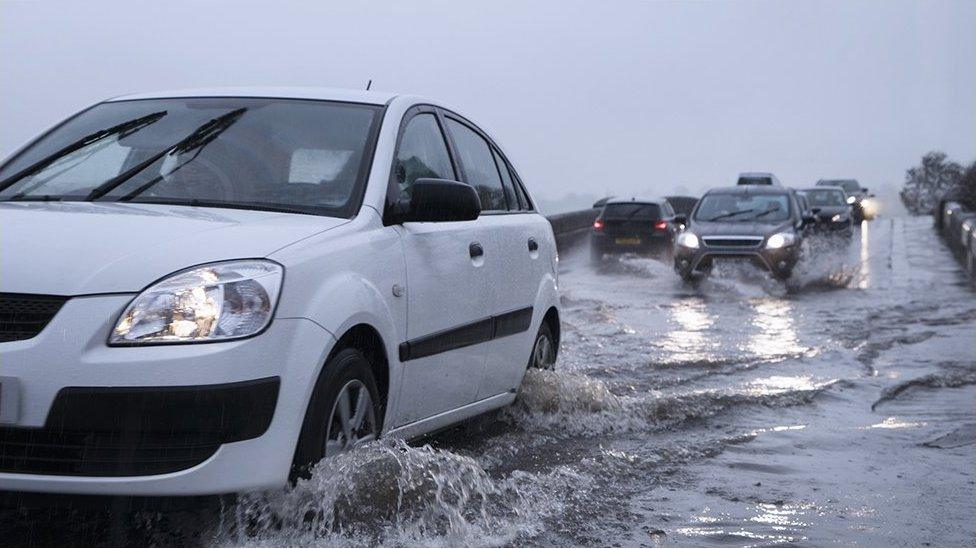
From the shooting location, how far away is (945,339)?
A: 13.7 metres

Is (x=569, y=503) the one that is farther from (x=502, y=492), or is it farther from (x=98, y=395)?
(x=98, y=395)

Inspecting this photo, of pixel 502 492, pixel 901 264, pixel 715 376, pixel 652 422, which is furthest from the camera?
pixel 901 264

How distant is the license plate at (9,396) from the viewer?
398 cm

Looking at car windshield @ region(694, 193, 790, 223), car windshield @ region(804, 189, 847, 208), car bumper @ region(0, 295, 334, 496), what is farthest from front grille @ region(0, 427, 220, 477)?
car windshield @ region(804, 189, 847, 208)

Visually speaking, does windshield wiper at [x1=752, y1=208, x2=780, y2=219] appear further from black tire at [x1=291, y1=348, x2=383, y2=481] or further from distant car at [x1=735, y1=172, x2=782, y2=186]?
distant car at [x1=735, y1=172, x2=782, y2=186]

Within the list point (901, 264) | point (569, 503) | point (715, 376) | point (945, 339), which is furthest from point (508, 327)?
point (901, 264)

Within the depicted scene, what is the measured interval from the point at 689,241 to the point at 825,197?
20.8 m

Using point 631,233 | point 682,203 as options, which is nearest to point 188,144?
point 631,233

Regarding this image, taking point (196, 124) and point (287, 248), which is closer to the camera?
point (287, 248)

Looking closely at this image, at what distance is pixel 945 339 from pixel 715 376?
4411 mm

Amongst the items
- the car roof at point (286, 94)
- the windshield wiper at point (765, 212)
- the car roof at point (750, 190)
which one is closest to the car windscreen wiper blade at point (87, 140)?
the car roof at point (286, 94)

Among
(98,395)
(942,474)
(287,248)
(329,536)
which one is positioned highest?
(287,248)

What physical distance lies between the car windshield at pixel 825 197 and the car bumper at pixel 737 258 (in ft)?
65.2

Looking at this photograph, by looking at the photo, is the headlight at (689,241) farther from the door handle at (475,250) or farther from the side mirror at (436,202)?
the side mirror at (436,202)
